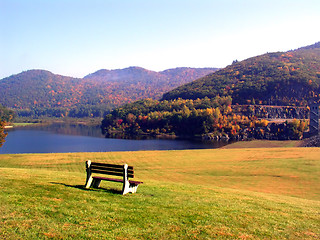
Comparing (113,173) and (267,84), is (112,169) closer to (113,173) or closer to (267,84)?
(113,173)

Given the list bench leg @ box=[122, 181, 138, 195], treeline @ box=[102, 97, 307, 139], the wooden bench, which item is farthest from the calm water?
bench leg @ box=[122, 181, 138, 195]

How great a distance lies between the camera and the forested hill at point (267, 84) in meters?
123

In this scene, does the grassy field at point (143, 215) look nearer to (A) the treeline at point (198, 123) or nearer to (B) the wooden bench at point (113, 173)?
(B) the wooden bench at point (113, 173)

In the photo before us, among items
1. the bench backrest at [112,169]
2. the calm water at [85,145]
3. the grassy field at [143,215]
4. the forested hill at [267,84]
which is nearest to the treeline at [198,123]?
the forested hill at [267,84]

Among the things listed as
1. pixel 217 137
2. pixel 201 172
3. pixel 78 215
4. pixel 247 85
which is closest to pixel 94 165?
pixel 78 215

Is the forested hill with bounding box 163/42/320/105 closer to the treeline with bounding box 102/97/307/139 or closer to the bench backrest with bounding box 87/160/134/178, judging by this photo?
the treeline with bounding box 102/97/307/139

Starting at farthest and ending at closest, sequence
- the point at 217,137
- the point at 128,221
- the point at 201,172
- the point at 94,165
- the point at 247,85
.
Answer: the point at 247,85 → the point at 217,137 → the point at 201,172 → the point at 94,165 → the point at 128,221

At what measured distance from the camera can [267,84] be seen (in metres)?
131

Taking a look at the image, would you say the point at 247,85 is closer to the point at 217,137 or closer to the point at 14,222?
the point at 217,137

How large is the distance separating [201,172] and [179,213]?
1504 cm

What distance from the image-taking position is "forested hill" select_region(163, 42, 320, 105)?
123 metres

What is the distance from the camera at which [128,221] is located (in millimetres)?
8586

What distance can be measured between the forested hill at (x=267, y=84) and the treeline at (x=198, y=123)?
12852 millimetres

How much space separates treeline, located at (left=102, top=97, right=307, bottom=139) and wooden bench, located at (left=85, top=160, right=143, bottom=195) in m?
87.5
